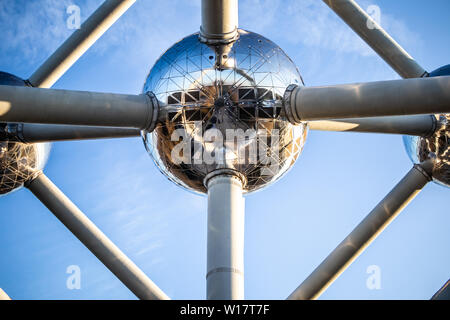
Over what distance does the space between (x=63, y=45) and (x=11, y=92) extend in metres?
4.21

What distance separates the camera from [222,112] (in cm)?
814

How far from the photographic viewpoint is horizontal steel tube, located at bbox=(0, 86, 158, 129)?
722 centimetres

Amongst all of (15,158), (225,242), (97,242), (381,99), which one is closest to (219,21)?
(381,99)

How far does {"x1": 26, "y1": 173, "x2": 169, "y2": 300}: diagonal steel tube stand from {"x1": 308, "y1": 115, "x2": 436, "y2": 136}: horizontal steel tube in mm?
4105

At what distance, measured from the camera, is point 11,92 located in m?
7.25

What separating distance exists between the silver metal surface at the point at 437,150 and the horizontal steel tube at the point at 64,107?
18.4 feet

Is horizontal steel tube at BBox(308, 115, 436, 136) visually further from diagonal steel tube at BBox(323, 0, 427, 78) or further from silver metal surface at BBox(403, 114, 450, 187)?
diagonal steel tube at BBox(323, 0, 427, 78)

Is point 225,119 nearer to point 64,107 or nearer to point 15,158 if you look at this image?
point 64,107

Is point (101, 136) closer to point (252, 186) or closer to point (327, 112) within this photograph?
point (252, 186)

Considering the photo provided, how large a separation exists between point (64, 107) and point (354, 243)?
5.93 meters

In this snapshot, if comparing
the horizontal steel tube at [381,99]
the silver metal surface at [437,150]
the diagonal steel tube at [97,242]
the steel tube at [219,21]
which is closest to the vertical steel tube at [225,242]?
the horizontal steel tube at [381,99]

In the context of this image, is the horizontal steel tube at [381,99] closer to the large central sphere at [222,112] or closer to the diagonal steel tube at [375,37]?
the large central sphere at [222,112]
